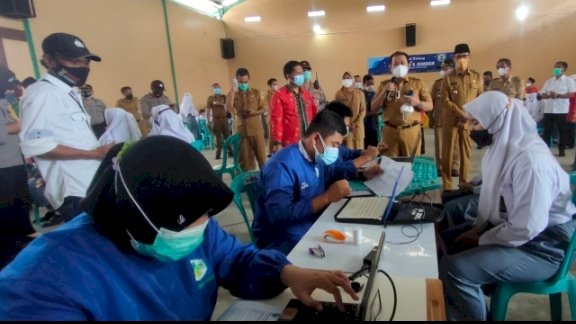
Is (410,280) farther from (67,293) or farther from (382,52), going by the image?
(382,52)

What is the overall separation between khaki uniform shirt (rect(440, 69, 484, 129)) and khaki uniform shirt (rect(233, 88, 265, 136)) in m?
2.30

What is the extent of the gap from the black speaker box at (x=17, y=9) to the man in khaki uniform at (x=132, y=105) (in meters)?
1.73

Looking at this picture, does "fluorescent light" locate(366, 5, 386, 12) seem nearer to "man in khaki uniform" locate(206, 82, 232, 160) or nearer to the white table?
"man in khaki uniform" locate(206, 82, 232, 160)

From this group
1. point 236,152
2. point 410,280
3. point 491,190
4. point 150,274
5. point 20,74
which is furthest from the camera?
point 20,74

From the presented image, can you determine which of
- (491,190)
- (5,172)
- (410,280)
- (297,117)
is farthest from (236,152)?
(410,280)

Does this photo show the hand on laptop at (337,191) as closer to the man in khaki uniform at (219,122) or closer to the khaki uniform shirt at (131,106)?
the man in khaki uniform at (219,122)

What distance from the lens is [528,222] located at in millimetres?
1317

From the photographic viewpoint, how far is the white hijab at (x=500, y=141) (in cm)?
149

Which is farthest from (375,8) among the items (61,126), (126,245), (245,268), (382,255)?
(126,245)

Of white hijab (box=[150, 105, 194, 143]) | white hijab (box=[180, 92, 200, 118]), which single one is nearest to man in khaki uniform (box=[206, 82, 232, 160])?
white hijab (box=[180, 92, 200, 118])

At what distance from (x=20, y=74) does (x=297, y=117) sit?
147 inches

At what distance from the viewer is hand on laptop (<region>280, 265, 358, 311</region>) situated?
0.84 metres

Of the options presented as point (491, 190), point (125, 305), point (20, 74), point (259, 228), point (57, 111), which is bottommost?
point (259, 228)

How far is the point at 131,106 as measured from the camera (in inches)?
240
